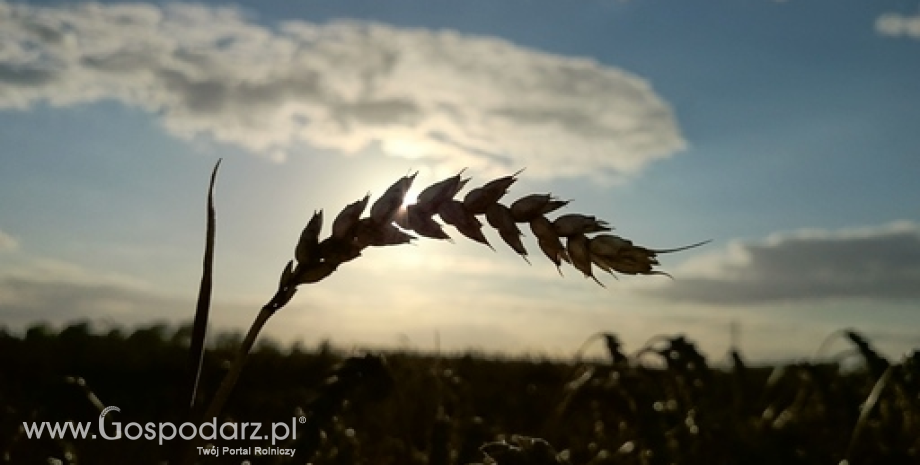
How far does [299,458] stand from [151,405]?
2.88 metres

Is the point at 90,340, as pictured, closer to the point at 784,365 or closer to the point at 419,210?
the point at 784,365

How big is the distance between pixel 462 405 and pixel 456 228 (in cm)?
339

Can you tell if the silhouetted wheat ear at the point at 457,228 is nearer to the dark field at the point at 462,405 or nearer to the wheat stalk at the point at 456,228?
the wheat stalk at the point at 456,228

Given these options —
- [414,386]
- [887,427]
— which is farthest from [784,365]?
[414,386]

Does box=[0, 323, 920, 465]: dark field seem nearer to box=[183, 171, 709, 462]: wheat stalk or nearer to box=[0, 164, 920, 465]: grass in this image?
box=[0, 164, 920, 465]: grass

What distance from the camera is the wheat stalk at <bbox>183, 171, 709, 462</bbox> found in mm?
1241

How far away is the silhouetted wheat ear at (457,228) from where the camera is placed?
49.3 inches

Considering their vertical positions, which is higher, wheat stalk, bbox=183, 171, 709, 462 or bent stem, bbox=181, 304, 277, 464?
wheat stalk, bbox=183, 171, 709, 462

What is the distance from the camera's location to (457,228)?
1.31 metres

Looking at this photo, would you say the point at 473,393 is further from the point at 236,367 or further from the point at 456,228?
the point at 456,228

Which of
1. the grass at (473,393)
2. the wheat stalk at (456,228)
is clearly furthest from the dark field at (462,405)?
the wheat stalk at (456,228)

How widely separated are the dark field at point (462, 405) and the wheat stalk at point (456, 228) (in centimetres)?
31

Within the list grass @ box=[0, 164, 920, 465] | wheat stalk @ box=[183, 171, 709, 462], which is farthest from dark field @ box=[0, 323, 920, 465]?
wheat stalk @ box=[183, 171, 709, 462]

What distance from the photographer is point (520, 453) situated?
1.67 metres
